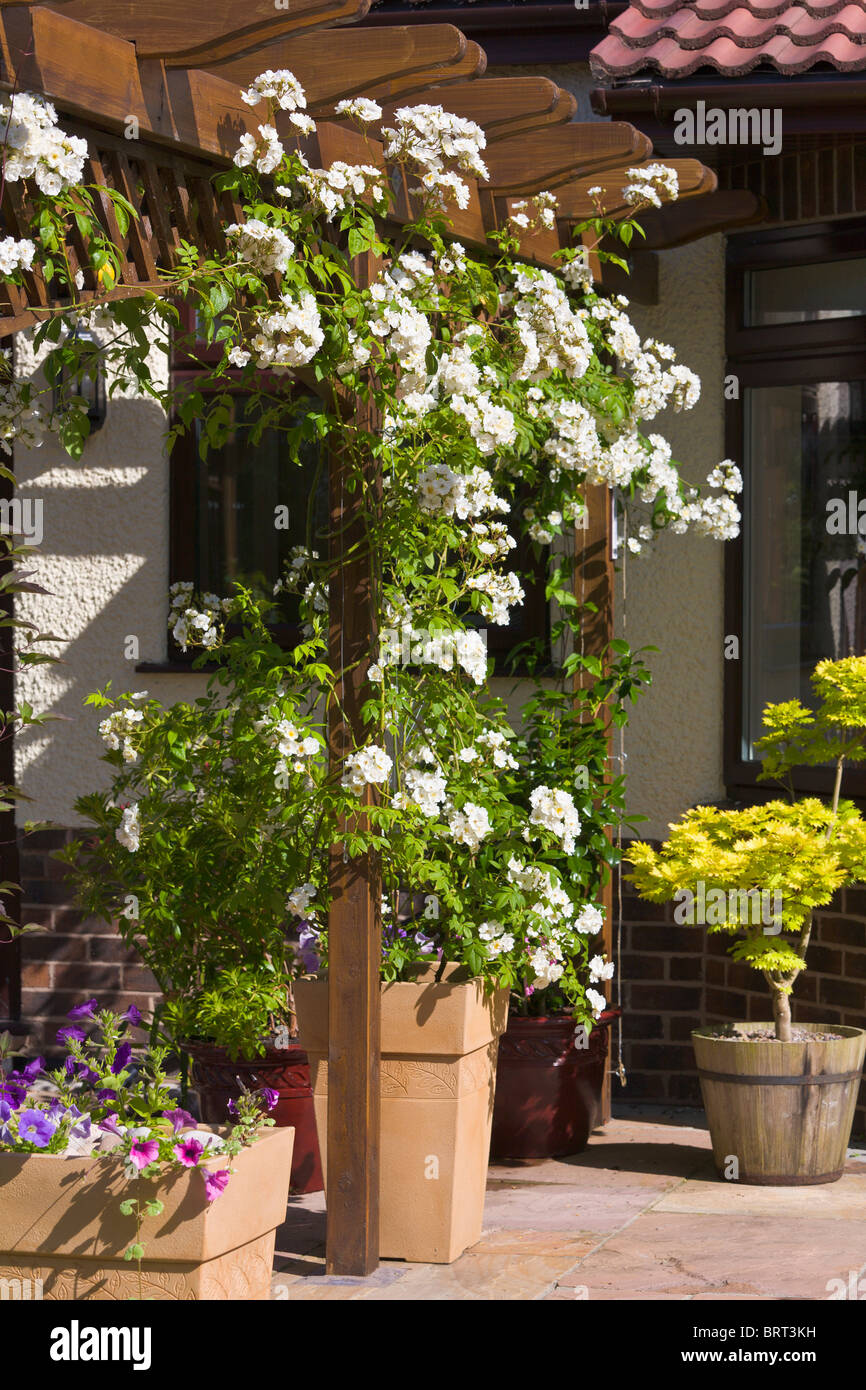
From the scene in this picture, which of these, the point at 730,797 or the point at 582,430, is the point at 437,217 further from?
the point at 730,797

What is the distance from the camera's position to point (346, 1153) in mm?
4355

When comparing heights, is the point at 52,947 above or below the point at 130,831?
below

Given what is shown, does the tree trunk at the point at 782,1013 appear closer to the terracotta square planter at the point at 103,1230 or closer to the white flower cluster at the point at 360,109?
the terracotta square planter at the point at 103,1230

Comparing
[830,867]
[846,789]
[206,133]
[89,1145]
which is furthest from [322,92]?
[846,789]

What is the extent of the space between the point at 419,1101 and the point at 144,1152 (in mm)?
1140

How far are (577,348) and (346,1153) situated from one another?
7.03 feet

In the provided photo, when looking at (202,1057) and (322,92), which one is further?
(202,1057)

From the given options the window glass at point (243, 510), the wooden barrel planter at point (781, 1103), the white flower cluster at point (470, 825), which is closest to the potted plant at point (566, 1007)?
the wooden barrel planter at point (781, 1103)

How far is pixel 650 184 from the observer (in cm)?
505

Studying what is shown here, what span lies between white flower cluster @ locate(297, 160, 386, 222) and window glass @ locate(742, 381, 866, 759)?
2662 millimetres

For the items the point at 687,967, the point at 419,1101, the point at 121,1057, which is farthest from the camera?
the point at 687,967

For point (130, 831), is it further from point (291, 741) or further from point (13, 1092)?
point (13, 1092)

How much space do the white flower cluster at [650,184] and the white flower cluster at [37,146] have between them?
2155 mm

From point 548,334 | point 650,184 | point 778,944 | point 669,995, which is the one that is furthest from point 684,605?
point 548,334
